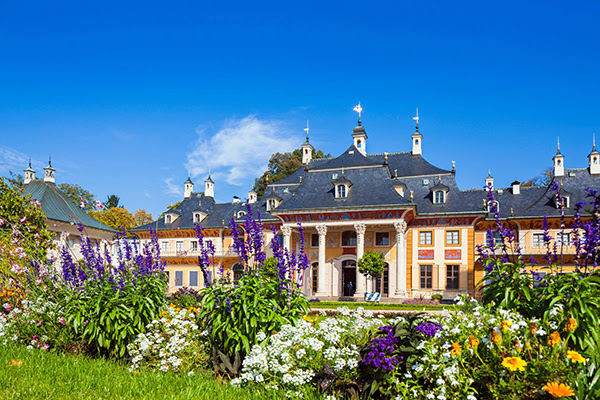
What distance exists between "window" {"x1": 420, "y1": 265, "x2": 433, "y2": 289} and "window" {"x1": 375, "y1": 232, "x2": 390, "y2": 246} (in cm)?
327

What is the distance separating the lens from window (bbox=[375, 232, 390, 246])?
3428 cm

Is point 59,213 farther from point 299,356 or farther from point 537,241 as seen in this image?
point 299,356

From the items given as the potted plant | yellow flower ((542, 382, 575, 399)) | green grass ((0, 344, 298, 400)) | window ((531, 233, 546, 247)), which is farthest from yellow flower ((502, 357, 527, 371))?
window ((531, 233, 546, 247))

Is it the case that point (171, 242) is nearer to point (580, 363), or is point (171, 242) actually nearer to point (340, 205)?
point (340, 205)

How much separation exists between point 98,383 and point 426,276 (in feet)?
101

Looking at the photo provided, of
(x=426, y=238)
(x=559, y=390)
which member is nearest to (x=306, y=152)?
(x=426, y=238)

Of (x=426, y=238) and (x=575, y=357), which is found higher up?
(x=426, y=238)

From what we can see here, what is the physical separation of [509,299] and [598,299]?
882 mm

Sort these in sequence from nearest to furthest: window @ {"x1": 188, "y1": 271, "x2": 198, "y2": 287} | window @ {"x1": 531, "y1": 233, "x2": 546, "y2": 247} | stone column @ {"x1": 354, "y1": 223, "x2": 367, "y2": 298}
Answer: stone column @ {"x1": 354, "y1": 223, "x2": 367, "y2": 298} → window @ {"x1": 531, "y1": 233, "x2": 546, "y2": 247} → window @ {"x1": 188, "y1": 271, "x2": 198, "y2": 287}

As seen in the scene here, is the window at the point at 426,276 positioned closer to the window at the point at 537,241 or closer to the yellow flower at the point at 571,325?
the window at the point at 537,241

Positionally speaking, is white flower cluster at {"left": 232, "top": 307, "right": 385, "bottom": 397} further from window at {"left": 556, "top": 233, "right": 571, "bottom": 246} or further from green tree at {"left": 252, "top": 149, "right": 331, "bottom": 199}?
green tree at {"left": 252, "top": 149, "right": 331, "bottom": 199}

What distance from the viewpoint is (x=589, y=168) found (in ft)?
115

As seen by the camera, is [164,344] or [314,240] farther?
[314,240]

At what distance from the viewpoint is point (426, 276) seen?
33656mm
